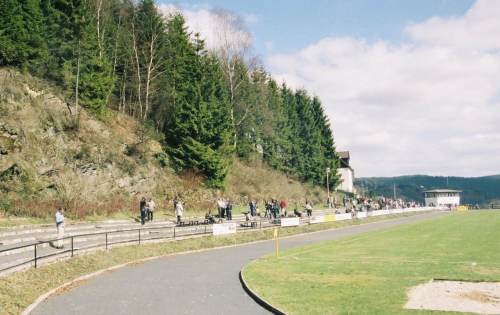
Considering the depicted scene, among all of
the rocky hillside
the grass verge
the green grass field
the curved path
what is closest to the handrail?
the grass verge

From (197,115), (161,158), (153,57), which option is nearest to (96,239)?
(161,158)

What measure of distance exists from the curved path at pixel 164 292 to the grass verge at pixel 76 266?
2.46 feet

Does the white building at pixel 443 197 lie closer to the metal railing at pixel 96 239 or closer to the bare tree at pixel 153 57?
the bare tree at pixel 153 57

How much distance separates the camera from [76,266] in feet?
65.9

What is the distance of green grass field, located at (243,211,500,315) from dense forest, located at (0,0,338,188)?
23903 millimetres

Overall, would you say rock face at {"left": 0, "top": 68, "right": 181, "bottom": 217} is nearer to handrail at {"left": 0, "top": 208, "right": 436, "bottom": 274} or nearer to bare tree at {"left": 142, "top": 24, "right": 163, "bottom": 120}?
handrail at {"left": 0, "top": 208, "right": 436, "bottom": 274}

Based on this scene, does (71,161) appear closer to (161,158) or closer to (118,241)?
(161,158)

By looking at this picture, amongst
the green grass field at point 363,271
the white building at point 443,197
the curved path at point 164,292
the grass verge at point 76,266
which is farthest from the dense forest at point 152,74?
the white building at point 443,197

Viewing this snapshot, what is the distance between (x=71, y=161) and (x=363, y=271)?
990 inches

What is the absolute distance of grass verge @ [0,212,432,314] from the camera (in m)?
14.5

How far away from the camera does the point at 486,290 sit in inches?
590

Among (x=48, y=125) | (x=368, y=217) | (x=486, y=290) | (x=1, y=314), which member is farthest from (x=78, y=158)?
(x=368, y=217)

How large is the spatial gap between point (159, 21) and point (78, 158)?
2433 centimetres

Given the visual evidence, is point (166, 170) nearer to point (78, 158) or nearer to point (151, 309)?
point (78, 158)
